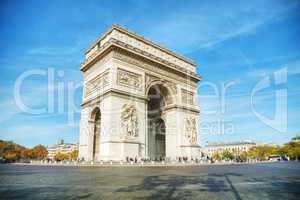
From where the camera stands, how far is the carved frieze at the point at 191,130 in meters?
27.3

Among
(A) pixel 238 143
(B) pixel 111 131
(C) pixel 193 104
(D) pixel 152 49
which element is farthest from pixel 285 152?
(B) pixel 111 131

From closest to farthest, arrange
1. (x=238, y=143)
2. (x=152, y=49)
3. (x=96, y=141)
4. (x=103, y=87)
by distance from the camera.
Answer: (x=103, y=87) → (x=96, y=141) → (x=152, y=49) → (x=238, y=143)

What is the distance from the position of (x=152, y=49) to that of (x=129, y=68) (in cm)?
488

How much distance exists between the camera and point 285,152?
69.3 metres

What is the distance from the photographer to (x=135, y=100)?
22641 mm

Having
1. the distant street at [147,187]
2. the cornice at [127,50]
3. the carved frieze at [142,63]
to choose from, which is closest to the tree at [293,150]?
the cornice at [127,50]

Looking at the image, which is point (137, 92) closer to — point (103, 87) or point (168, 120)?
point (103, 87)

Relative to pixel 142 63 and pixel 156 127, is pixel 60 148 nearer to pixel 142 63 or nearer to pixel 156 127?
pixel 156 127

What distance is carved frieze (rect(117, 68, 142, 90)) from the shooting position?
2183 cm

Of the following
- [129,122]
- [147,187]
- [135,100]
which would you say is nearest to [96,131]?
[129,122]

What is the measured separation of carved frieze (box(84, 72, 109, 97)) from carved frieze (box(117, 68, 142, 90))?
1.30 m

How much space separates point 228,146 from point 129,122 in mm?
94527

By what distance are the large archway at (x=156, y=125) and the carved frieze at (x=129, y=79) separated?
473 cm

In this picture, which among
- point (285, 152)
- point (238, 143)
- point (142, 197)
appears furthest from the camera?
point (238, 143)
